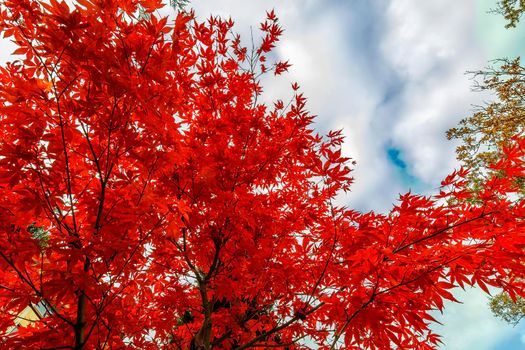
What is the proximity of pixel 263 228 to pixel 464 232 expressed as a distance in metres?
2.24

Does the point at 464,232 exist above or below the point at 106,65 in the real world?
below

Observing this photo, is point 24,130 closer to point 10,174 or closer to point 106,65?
point 10,174

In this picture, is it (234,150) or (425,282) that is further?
(234,150)

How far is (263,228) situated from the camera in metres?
3.83

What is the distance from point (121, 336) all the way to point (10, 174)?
2006 mm

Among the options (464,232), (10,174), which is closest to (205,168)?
(10,174)

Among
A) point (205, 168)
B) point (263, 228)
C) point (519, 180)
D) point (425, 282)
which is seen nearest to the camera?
point (425, 282)

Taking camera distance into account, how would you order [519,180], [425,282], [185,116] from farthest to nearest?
[519,180] < [185,116] < [425,282]

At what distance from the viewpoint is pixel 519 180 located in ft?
25.8

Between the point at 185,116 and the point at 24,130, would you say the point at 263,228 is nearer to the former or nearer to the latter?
the point at 185,116

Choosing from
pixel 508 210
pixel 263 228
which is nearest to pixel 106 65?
pixel 263 228

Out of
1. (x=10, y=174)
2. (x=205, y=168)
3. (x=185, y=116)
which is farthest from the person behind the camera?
(x=185, y=116)

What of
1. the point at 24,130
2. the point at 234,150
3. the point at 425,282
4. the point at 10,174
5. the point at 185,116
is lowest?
the point at 425,282

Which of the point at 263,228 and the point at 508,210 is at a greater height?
the point at 263,228
